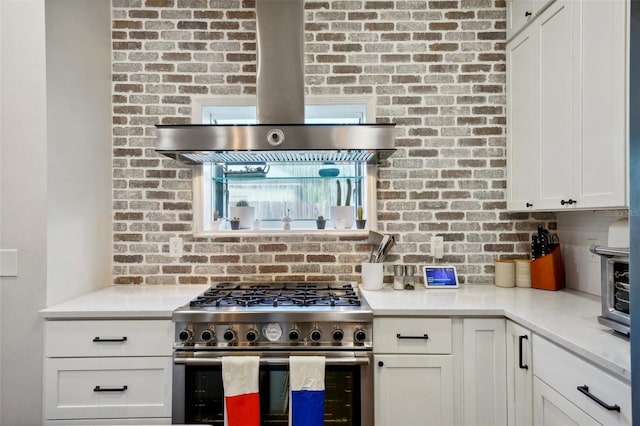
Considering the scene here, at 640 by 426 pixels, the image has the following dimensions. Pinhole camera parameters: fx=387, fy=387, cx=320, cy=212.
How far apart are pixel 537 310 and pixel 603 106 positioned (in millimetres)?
978

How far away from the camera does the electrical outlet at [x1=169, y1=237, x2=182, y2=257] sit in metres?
2.66

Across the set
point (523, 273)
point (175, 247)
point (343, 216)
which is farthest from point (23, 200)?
point (523, 273)

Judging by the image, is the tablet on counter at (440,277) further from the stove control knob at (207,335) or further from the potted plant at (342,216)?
the stove control knob at (207,335)

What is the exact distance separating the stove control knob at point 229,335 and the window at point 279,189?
914 millimetres

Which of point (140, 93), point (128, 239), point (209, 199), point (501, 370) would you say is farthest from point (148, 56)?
point (501, 370)

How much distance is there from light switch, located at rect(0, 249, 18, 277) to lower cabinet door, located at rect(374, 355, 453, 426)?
74.5 inches

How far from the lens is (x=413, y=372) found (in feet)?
6.42

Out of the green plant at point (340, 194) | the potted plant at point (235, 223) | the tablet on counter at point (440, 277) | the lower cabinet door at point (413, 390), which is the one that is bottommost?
the lower cabinet door at point (413, 390)

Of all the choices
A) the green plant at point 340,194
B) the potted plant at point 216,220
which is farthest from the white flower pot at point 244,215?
the green plant at point 340,194

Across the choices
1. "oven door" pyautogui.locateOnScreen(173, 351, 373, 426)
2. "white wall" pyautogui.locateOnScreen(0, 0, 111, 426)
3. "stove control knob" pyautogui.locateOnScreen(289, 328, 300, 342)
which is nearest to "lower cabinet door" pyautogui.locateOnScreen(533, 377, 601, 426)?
"oven door" pyautogui.locateOnScreen(173, 351, 373, 426)

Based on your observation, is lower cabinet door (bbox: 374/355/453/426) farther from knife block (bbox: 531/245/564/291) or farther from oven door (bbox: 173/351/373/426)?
knife block (bbox: 531/245/564/291)

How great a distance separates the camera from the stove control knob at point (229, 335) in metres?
1.94

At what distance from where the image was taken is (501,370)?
76.5 inches

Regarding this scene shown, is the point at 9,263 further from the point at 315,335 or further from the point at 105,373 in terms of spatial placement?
the point at 315,335
